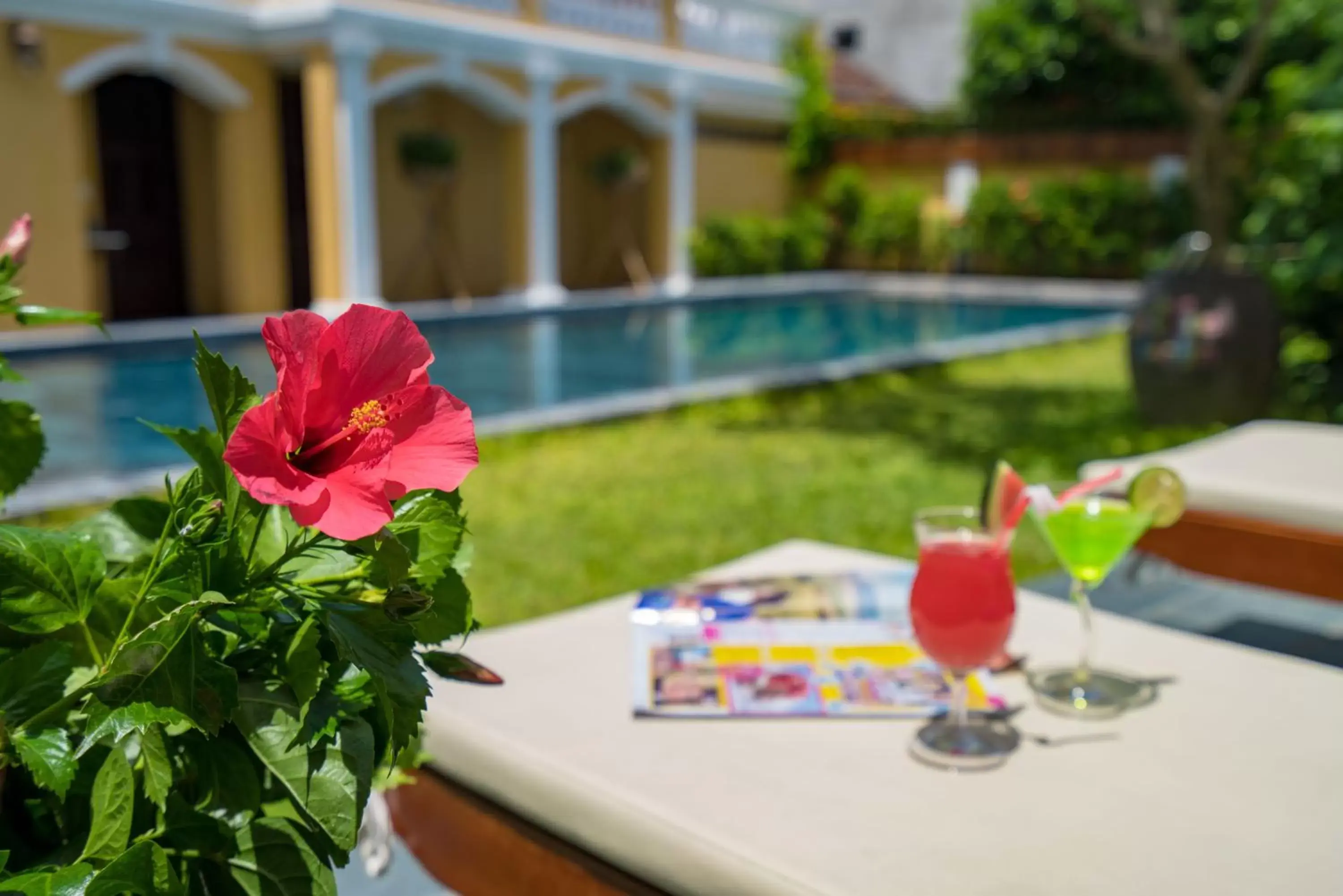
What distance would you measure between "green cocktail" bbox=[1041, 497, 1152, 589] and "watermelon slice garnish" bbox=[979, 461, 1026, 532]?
19 centimetres

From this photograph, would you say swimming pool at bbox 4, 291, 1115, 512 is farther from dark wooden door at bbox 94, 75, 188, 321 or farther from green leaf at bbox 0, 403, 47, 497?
green leaf at bbox 0, 403, 47, 497

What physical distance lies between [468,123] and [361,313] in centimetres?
1519

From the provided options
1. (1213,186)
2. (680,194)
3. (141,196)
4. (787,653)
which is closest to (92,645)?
(787,653)

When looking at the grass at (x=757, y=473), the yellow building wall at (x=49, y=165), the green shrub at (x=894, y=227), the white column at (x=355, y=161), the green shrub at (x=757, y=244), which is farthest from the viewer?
the green shrub at (x=894, y=227)

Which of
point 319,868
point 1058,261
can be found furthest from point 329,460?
point 1058,261

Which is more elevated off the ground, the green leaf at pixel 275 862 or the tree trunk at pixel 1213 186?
the tree trunk at pixel 1213 186

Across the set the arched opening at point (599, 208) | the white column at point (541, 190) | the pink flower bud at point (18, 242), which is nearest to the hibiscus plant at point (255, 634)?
the pink flower bud at point (18, 242)

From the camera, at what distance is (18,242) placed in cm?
101

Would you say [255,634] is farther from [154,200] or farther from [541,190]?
[541,190]

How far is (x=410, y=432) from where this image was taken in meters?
0.73

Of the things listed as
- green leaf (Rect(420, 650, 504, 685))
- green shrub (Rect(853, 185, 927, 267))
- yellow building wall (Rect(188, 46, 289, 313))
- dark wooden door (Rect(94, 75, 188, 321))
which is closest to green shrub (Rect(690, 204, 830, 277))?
green shrub (Rect(853, 185, 927, 267))

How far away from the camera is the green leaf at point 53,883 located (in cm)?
70

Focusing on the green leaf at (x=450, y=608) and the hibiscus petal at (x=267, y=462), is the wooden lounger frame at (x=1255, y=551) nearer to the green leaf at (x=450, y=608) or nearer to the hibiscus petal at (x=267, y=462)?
the green leaf at (x=450, y=608)

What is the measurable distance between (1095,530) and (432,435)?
4.34 ft
